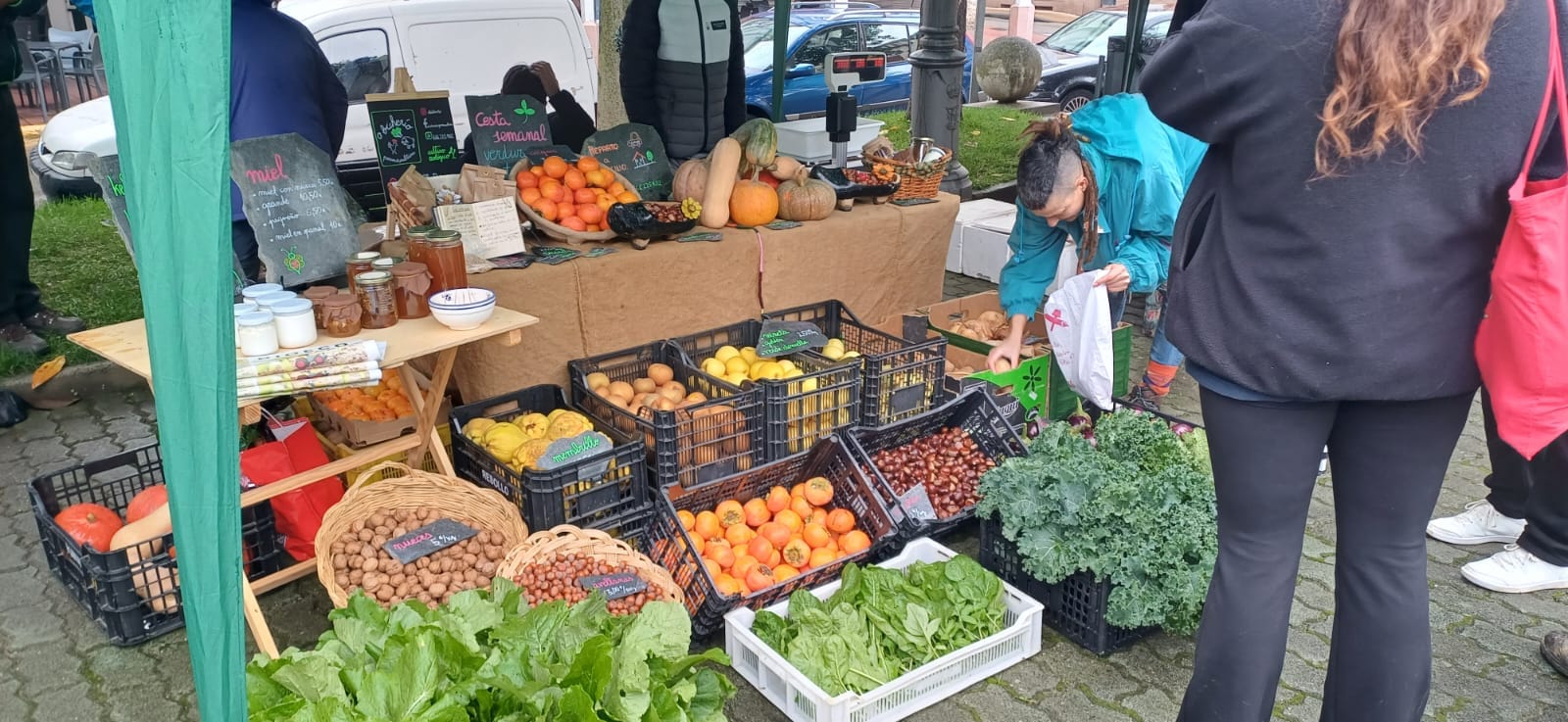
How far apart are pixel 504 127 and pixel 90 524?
2118 mm

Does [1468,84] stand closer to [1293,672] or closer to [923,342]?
[1293,672]

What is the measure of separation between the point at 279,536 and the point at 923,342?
2276 millimetres

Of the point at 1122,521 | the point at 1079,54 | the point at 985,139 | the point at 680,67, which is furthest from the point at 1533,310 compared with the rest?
the point at 1079,54

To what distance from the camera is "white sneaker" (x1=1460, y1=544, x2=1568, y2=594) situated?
338 cm

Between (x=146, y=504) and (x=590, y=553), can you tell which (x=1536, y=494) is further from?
(x=146, y=504)

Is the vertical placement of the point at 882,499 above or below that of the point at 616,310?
below

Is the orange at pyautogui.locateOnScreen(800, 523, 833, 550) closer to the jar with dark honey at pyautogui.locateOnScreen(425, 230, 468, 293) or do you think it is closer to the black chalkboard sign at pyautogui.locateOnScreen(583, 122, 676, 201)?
the jar with dark honey at pyautogui.locateOnScreen(425, 230, 468, 293)

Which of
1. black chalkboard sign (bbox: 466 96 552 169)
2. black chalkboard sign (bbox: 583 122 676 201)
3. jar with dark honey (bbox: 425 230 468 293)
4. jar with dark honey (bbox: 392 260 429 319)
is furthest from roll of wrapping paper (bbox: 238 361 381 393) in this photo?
black chalkboard sign (bbox: 583 122 676 201)

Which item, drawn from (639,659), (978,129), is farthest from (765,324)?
(978,129)

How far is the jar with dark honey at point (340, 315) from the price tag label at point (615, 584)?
36.1 inches

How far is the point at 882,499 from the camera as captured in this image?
138 inches

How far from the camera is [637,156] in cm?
463

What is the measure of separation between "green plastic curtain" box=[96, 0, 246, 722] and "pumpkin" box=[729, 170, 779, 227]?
296cm

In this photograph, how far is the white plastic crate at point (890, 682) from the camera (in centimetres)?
266
